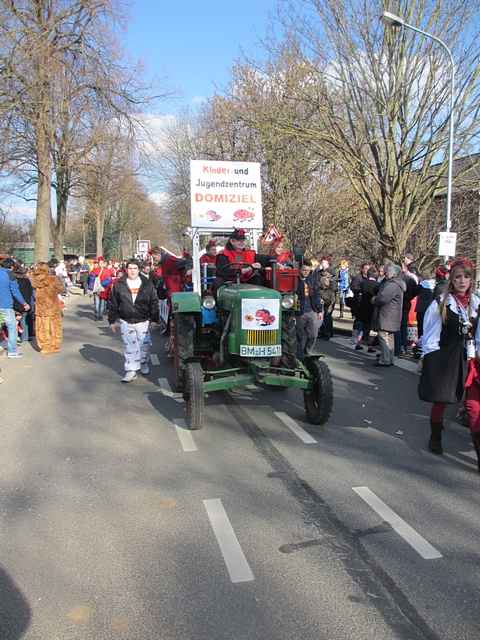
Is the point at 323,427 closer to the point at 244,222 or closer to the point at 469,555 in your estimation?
the point at 469,555

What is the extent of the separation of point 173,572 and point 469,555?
187cm

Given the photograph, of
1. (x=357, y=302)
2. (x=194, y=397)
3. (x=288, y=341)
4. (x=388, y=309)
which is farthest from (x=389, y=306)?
(x=194, y=397)

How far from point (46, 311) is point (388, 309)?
6.65 meters

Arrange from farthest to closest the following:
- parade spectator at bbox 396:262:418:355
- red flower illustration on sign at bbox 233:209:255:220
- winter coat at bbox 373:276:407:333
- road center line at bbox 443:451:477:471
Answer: parade spectator at bbox 396:262:418:355 < red flower illustration on sign at bbox 233:209:255:220 < winter coat at bbox 373:276:407:333 < road center line at bbox 443:451:477:471

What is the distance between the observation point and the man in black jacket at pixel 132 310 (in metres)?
8.70

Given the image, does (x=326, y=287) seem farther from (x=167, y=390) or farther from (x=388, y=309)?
(x=167, y=390)

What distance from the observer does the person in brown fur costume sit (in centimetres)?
1144

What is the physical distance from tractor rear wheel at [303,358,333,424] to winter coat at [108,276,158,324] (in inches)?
126

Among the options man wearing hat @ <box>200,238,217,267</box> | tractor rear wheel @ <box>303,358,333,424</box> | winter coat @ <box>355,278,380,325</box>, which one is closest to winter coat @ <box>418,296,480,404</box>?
tractor rear wheel @ <box>303,358,333,424</box>

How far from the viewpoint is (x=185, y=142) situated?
3703 cm

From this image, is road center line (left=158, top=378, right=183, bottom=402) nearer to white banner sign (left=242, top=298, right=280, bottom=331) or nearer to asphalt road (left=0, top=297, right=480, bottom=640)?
asphalt road (left=0, top=297, right=480, bottom=640)

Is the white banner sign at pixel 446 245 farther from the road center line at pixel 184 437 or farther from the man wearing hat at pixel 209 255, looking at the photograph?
the road center line at pixel 184 437

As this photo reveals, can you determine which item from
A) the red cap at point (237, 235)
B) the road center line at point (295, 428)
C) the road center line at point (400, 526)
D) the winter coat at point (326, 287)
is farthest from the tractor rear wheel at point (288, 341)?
the winter coat at point (326, 287)

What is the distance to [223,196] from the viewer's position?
10031 mm
